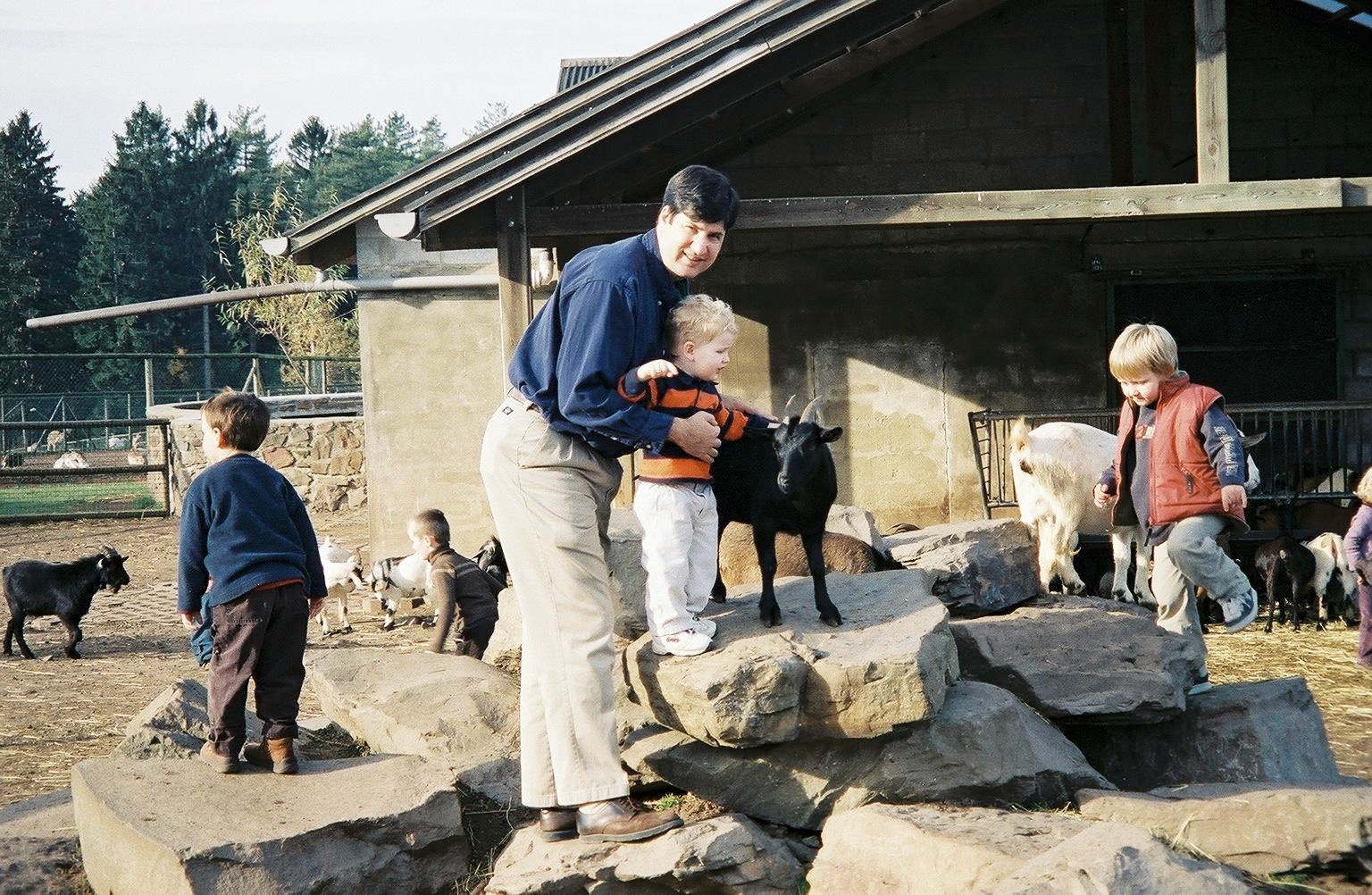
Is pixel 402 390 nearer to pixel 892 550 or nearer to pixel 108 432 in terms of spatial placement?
pixel 892 550

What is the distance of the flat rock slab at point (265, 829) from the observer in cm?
426

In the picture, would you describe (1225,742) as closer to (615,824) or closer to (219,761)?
(615,824)

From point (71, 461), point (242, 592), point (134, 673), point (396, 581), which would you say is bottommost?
point (134, 673)

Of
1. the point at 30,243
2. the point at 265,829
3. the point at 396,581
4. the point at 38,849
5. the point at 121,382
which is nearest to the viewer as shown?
the point at 265,829

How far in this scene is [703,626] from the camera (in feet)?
15.6

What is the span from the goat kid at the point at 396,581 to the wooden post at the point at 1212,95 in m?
6.32

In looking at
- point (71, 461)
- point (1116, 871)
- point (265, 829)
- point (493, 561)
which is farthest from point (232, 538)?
point (71, 461)

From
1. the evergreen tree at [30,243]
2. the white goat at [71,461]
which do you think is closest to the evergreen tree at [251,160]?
the evergreen tree at [30,243]

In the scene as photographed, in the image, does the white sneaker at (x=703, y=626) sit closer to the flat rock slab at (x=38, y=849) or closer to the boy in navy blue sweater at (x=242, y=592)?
the boy in navy blue sweater at (x=242, y=592)

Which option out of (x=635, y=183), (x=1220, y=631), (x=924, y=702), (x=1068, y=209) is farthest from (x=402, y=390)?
(x=924, y=702)

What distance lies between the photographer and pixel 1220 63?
8.86 meters

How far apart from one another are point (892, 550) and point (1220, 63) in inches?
160

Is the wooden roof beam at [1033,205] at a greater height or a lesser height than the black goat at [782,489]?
greater

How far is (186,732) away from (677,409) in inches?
107
